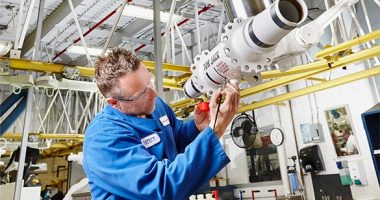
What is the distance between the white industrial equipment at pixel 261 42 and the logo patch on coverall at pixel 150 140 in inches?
14.3

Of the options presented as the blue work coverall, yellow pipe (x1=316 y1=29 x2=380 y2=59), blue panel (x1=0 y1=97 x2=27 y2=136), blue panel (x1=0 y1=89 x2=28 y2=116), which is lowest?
the blue work coverall

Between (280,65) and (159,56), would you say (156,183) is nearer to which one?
(280,65)

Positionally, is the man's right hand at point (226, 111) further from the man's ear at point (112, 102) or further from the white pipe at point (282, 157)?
the white pipe at point (282, 157)

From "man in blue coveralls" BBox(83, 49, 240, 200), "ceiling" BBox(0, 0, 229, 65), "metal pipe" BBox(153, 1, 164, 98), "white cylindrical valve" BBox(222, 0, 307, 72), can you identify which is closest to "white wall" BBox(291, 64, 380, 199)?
"ceiling" BBox(0, 0, 229, 65)

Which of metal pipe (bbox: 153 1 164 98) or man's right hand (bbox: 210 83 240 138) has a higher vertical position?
metal pipe (bbox: 153 1 164 98)

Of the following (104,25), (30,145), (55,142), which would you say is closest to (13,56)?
(30,145)

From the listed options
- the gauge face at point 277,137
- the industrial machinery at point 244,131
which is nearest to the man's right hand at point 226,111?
the industrial machinery at point 244,131

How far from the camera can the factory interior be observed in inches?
46.6

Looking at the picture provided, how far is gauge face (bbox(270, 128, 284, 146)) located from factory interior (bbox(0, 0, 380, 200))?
0.7 inches

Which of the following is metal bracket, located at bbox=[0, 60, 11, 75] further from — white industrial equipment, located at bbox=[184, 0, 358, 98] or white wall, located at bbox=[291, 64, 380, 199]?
white wall, located at bbox=[291, 64, 380, 199]

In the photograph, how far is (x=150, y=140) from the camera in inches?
44.4

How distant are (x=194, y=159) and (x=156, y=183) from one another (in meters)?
0.12

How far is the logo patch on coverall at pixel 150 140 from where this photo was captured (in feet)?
3.67

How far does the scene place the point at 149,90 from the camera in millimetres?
1122
